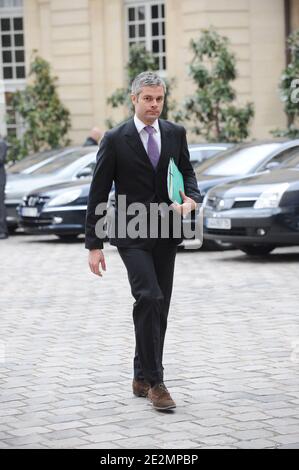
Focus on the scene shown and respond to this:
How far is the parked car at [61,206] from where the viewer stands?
727 inches

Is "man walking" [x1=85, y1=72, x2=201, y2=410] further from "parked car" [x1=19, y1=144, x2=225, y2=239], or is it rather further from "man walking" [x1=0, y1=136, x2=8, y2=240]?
"man walking" [x1=0, y1=136, x2=8, y2=240]

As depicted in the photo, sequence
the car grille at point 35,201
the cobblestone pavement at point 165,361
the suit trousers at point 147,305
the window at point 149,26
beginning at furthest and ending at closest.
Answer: the window at point 149,26, the car grille at point 35,201, the suit trousers at point 147,305, the cobblestone pavement at point 165,361

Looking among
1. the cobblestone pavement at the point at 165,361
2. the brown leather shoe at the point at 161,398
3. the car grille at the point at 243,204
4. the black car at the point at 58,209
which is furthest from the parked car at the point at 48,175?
the brown leather shoe at the point at 161,398

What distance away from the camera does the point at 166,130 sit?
7.07 m

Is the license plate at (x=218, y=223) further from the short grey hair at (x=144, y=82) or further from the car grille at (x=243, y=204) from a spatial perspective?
the short grey hair at (x=144, y=82)

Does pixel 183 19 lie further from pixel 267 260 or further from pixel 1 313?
pixel 1 313

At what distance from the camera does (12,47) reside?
32.2 m

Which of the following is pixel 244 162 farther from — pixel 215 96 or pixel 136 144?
pixel 136 144

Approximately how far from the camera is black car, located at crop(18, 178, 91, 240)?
18.5 meters

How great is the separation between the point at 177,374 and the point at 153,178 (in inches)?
57.3

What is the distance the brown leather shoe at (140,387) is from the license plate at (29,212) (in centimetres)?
Answer: 1179

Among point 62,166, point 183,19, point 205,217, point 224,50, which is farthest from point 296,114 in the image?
point 205,217

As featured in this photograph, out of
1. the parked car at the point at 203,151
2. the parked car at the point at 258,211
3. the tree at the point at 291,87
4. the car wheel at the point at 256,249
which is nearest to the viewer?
the parked car at the point at 258,211

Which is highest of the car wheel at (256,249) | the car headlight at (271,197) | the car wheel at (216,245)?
the car headlight at (271,197)
